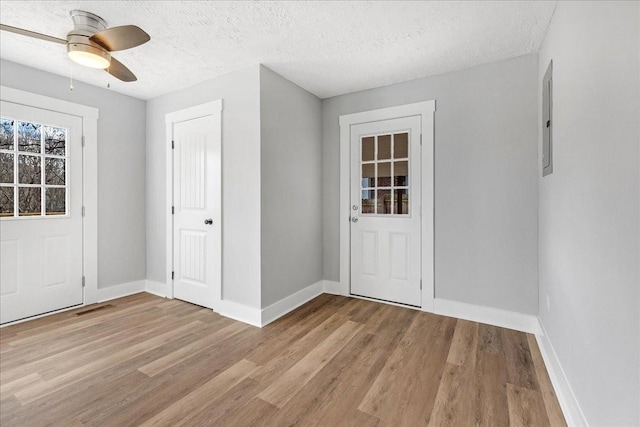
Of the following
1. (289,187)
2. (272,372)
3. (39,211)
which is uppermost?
(289,187)

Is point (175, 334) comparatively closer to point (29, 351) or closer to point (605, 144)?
point (29, 351)

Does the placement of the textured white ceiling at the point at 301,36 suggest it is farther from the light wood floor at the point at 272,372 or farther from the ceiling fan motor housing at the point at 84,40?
the light wood floor at the point at 272,372

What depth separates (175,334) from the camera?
8.48 feet

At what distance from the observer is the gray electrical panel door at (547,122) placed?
2.10 m

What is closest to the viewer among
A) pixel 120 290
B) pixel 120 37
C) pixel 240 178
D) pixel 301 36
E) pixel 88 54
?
pixel 120 37

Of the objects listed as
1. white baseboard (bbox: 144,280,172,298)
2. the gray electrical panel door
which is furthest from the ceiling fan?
the gray electrical panel door

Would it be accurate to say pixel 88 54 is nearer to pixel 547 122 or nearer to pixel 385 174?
pixel 385 174

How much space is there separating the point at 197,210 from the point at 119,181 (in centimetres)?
125

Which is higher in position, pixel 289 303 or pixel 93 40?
pixel 93 40

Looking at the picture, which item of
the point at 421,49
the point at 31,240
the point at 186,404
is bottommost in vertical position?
the point at 186,404

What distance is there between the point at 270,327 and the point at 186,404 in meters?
1.10

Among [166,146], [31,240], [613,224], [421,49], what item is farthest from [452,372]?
[31,240]

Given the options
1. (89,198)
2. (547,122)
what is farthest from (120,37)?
(547,122)

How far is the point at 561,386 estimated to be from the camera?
67.2 inches
